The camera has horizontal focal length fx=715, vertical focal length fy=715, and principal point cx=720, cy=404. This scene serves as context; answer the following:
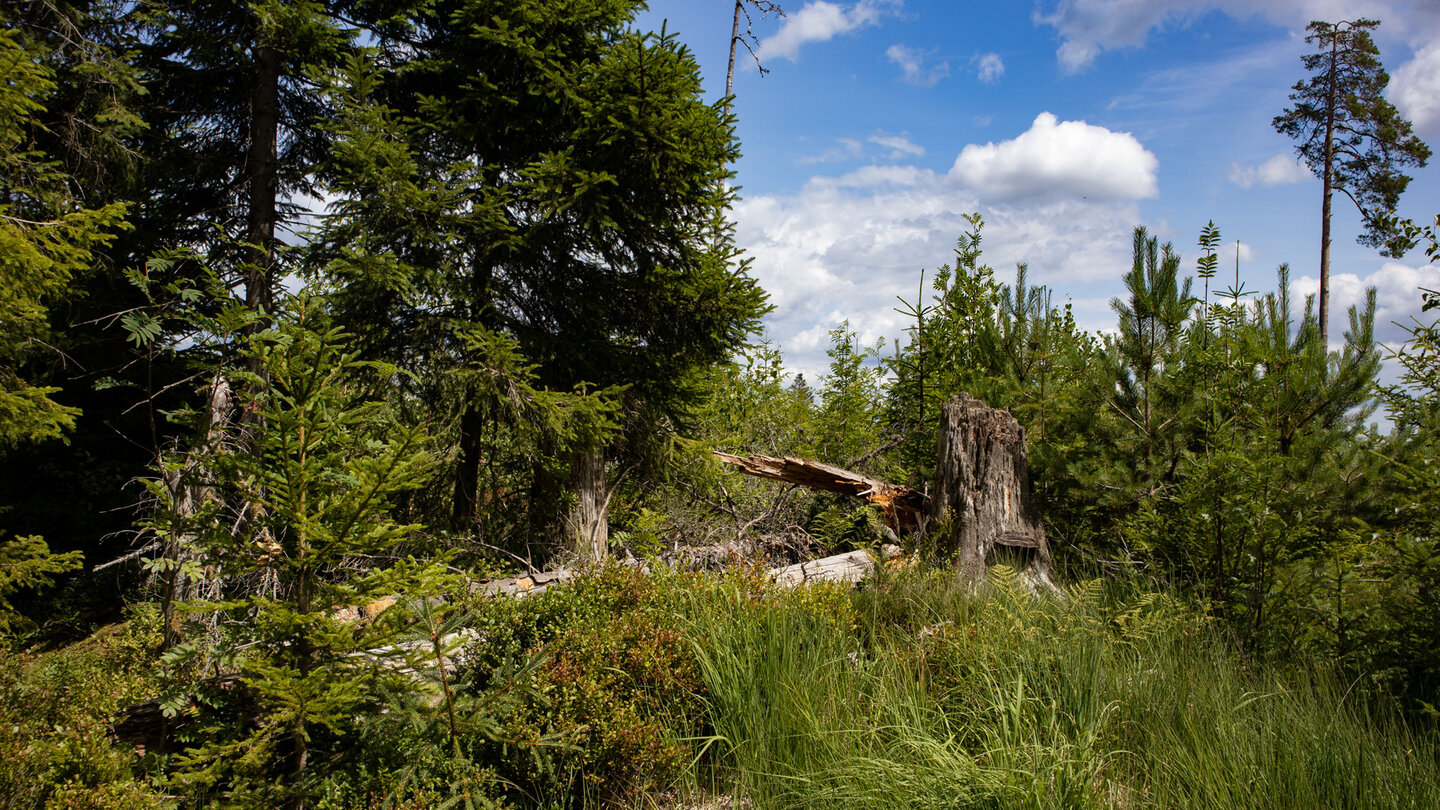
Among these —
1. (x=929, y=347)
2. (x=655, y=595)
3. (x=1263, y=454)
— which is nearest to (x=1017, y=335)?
(x=929, y=347)

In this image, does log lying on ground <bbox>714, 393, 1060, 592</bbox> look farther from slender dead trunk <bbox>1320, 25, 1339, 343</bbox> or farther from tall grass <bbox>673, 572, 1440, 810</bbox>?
slender dead trunk <bbox>1320, 25, 1339, 343</bbox>

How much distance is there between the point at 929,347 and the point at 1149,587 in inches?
134

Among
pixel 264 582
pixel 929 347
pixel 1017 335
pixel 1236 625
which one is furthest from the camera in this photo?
pixel 929 347

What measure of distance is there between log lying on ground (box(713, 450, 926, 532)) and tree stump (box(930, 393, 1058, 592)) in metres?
0.67

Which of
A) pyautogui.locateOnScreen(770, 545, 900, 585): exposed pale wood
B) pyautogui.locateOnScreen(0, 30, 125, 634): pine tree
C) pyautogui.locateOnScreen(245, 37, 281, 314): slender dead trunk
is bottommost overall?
pyautogui.locateOnScreen(770, 545, 900, 585): exposed pale wood

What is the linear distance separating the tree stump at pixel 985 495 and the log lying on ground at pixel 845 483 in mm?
668

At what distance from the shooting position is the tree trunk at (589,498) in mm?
7441

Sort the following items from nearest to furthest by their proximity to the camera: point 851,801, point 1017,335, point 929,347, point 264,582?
point 851,801
point 264,582
point 1017,335
point 929,347

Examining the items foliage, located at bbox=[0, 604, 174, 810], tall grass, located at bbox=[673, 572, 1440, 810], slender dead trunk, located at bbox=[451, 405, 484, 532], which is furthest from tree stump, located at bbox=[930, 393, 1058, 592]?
foliage, located at bbox=[0, 604, 174, 810]

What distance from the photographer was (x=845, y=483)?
21.9 ft

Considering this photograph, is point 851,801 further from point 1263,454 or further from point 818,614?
point 1263,454

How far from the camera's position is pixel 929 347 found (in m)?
7.48

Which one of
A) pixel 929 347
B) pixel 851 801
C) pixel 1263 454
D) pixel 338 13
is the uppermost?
pixel 338 13

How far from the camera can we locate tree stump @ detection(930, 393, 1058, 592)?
5.80m
